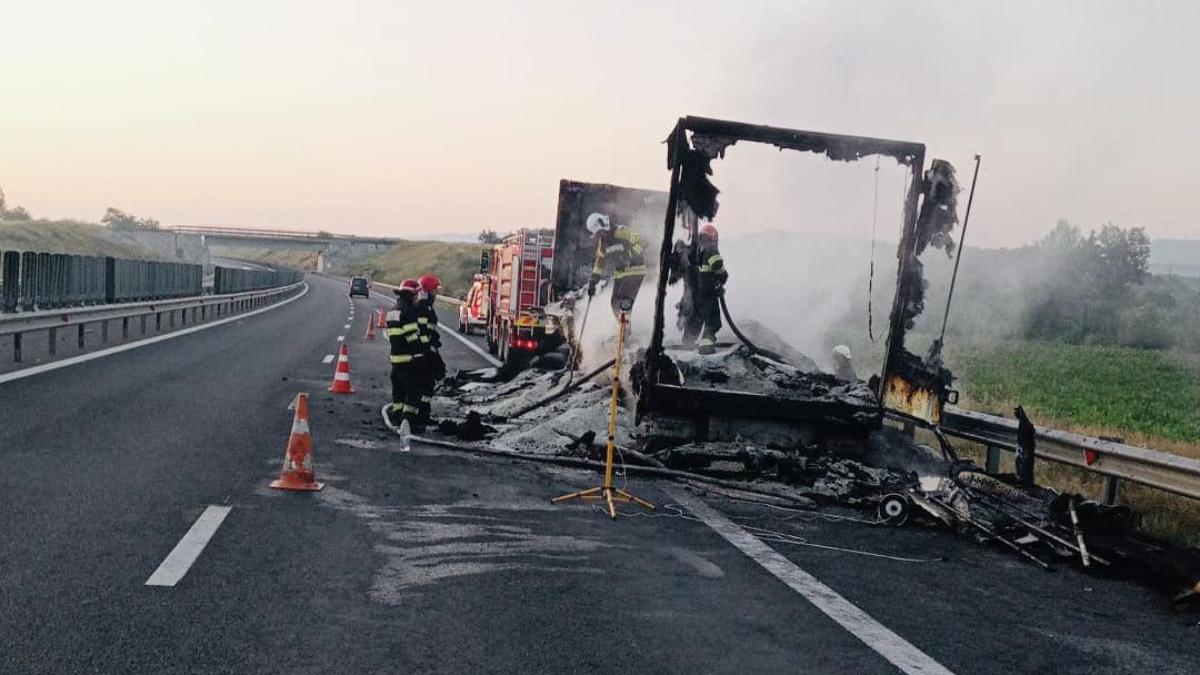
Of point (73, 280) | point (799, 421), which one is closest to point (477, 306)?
point (73, 280)

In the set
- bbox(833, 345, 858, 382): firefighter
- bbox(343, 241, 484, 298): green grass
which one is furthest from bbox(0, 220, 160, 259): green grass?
bbox(833, 345, 858, 382): firefighter

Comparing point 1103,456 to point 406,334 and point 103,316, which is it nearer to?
point 406,334

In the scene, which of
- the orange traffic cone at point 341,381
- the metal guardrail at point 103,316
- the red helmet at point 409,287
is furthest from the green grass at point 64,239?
the red helmet at point 409,287

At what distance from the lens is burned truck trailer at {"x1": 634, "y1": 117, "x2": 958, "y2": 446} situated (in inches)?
Answer: 425

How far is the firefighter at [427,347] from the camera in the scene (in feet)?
42.4

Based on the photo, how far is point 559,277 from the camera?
67.8 ft

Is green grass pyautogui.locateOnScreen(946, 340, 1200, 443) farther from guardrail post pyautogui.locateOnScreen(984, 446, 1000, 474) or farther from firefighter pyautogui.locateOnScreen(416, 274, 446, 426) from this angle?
firefighter pyautogui.locateOnScreen(416, 274, 446, 426)

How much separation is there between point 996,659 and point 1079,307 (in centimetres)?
3057

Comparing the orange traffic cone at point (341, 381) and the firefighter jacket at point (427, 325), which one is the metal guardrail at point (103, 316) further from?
the firefighter jacket at point (427, 325)

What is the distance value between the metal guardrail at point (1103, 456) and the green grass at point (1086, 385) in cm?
636

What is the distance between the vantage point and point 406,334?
43.0ft

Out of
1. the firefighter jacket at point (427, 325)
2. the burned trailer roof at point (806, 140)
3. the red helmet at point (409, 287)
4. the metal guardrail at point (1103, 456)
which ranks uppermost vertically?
the burned trailer roof at point (806, 140)

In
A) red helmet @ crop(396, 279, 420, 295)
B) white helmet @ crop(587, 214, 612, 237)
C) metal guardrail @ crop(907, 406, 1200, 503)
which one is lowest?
metal guardrail @ crop(907, 406, 1200, 503)

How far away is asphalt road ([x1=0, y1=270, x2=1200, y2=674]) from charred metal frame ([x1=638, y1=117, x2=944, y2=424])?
52.4 inches
